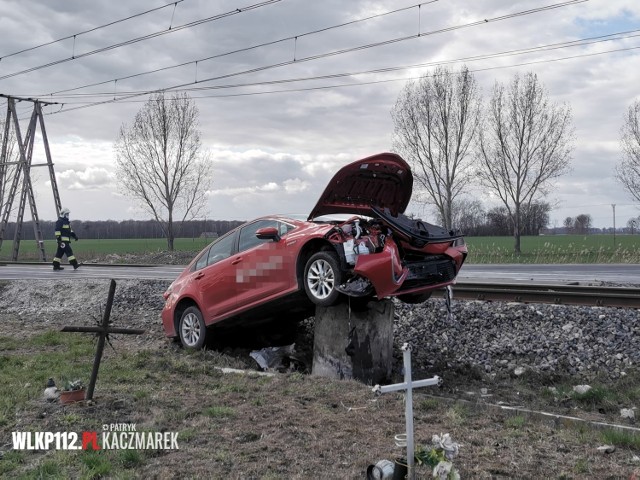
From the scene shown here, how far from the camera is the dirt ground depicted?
443 cm

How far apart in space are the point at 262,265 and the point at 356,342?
5.17 feet

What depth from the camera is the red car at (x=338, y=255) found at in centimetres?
733

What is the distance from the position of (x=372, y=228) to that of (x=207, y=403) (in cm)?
272

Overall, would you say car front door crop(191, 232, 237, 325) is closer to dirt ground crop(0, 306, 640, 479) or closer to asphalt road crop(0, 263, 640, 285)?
dirt ground crop(0, 306, 640, 479)

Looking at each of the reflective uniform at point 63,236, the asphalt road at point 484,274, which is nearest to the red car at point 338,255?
the asphalt road at point 484,274

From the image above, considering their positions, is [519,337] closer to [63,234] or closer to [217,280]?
[217,280]

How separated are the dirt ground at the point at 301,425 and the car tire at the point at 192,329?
1.21 meters

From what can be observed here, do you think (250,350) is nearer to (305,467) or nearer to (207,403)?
(207,403)

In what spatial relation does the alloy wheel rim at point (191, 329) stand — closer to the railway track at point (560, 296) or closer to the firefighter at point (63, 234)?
the railway track at point (560, 296)

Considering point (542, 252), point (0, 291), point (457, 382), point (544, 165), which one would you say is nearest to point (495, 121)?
point (544, 165)

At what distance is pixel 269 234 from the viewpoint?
319 inches

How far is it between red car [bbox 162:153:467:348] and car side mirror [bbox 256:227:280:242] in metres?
0.01

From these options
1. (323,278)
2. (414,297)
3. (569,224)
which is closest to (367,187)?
(323,278)

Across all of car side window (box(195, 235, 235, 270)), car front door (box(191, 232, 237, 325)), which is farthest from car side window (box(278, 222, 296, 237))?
car side window (box(195, 235, 235, 270))
